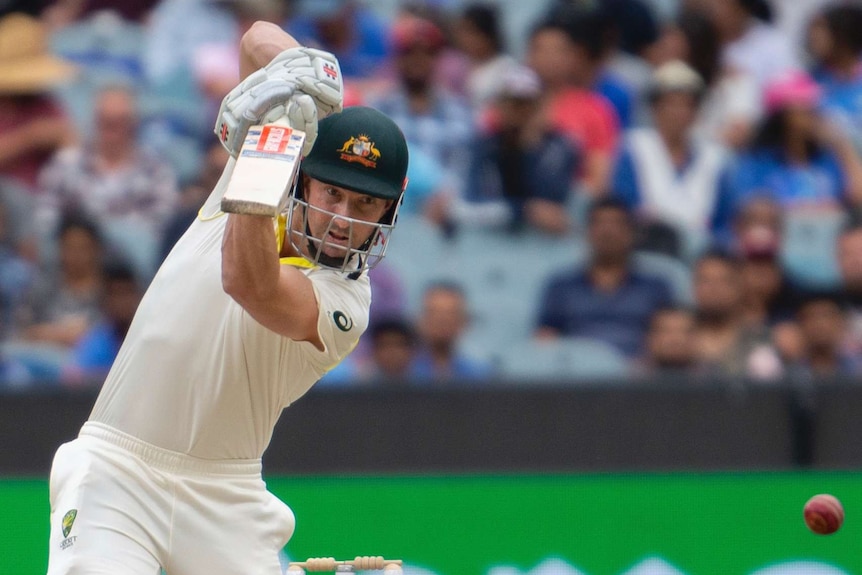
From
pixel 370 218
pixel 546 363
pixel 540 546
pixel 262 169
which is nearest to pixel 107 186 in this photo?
pixel 546 363

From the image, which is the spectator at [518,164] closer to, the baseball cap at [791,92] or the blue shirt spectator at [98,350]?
the baseball cap at [791,92]

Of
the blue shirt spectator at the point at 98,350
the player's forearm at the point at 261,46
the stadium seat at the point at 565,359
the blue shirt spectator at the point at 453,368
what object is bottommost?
the blue shirt spectator at the point at 98,350

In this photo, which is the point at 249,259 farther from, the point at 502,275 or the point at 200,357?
the point at 502,275

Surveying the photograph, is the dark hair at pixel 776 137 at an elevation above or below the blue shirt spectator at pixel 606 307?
above

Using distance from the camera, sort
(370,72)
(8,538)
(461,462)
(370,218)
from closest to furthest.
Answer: (370,218) < (8,538) < (461,462) < (370,72)

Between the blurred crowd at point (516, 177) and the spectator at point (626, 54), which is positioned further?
the spectator at point (626, 54)

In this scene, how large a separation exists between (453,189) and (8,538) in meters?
3.68

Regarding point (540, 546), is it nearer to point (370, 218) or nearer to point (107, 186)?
point (370, 218)

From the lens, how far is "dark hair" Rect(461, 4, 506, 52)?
995 centimetres

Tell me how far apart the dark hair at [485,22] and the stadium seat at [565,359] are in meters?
2.79

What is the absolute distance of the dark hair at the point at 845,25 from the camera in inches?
392

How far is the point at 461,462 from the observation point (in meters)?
6.90

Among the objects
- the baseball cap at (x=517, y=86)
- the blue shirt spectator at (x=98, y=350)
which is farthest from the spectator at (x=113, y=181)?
the baseball cap at (x=517, y=86)

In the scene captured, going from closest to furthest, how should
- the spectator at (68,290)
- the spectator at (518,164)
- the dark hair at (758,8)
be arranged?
1. the spectator at (68,290)
2. the spectator at (518,164)
3. the dark hair at (758,8)
